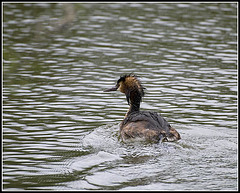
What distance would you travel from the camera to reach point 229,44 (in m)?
19.0

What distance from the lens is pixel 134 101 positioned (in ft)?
39.6

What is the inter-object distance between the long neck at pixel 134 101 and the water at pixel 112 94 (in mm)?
534

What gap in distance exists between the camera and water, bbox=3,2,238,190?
892 cm

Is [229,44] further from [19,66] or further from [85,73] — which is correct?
[19,66]

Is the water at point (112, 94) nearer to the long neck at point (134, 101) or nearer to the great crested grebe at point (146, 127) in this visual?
the great crested grebe at point (146, 127)

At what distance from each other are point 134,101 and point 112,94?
2581 millimetres

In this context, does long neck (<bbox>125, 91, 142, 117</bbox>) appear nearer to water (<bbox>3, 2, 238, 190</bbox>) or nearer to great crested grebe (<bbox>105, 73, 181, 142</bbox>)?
great crested grebe (<bbox>105, 73, 181, 142</bbox>)

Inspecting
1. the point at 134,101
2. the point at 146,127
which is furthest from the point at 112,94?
the point at 146,127

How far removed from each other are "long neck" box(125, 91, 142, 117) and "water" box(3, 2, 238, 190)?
0.53 meters

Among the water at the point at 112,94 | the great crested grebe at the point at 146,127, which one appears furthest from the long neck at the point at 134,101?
the water at the point at 112,94

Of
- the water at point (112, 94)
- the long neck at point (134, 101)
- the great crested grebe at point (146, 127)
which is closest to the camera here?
the water at point (112, 94)

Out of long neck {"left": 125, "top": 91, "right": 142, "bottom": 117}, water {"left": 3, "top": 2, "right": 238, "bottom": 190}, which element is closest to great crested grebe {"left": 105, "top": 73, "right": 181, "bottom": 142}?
long neck {"left": 125, "top": 91, "right": 142, "bottom": 117}

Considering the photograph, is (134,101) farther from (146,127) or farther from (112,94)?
(112,94)

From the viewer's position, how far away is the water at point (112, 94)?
29.3ft
